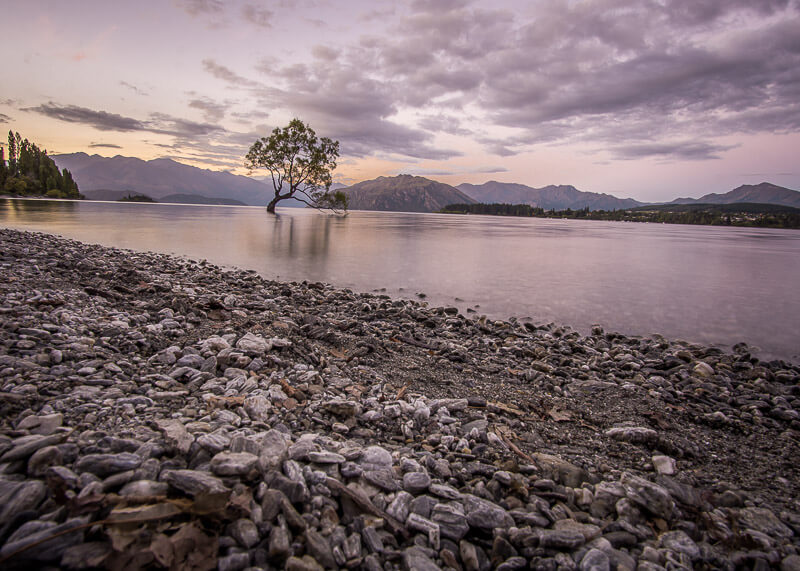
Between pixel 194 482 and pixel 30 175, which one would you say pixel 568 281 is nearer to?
pixel 194 482

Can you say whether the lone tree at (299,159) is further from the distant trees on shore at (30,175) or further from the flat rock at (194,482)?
the distant trees on shore at (30,175)

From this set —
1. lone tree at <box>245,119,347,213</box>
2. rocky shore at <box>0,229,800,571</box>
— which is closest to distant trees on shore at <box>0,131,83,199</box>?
lone tree at <box>245,119,347,213</box>

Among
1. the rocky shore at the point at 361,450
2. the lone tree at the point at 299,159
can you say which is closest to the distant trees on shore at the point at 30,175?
the lone tree at the point at 299,159

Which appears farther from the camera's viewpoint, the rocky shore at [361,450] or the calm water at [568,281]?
Result: the calm water at [568,281]

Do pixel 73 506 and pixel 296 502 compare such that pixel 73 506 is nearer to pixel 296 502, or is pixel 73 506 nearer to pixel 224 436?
pixel 224 436

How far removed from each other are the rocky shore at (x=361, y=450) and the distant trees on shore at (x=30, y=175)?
16331 centimetres

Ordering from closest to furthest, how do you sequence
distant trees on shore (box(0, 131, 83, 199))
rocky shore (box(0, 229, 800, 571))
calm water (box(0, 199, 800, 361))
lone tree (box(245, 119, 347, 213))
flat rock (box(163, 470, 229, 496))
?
rocky shore (box(0, 229, 800, 571)) < flat rock (box(163, 470, 229, 496)) < calm water (box(0, 199, 800, 361)) < lone tree (box(245, 119, 347, 213)) < distant trees on shore (box(0, 131, 83, 199))

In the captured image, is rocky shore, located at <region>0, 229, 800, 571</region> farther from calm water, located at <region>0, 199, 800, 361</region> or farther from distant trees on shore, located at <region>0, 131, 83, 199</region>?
distant trees on shore, located at <region>0, 131, 83, 199</region>

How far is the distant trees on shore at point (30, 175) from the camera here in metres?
116

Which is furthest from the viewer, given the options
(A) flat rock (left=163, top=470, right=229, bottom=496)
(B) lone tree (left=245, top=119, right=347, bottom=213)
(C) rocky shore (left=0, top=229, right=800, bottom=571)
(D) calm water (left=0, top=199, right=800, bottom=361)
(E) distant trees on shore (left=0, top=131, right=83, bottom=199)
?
(E) distant trees on shore (left=0, top=131, right=83, bottom=199)

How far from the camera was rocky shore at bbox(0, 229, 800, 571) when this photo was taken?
8.29ft

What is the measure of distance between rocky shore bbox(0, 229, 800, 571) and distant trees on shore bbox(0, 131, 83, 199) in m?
163

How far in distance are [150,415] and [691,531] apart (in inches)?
216

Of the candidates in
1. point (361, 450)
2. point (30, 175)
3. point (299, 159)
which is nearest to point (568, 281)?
point (361, 450)
